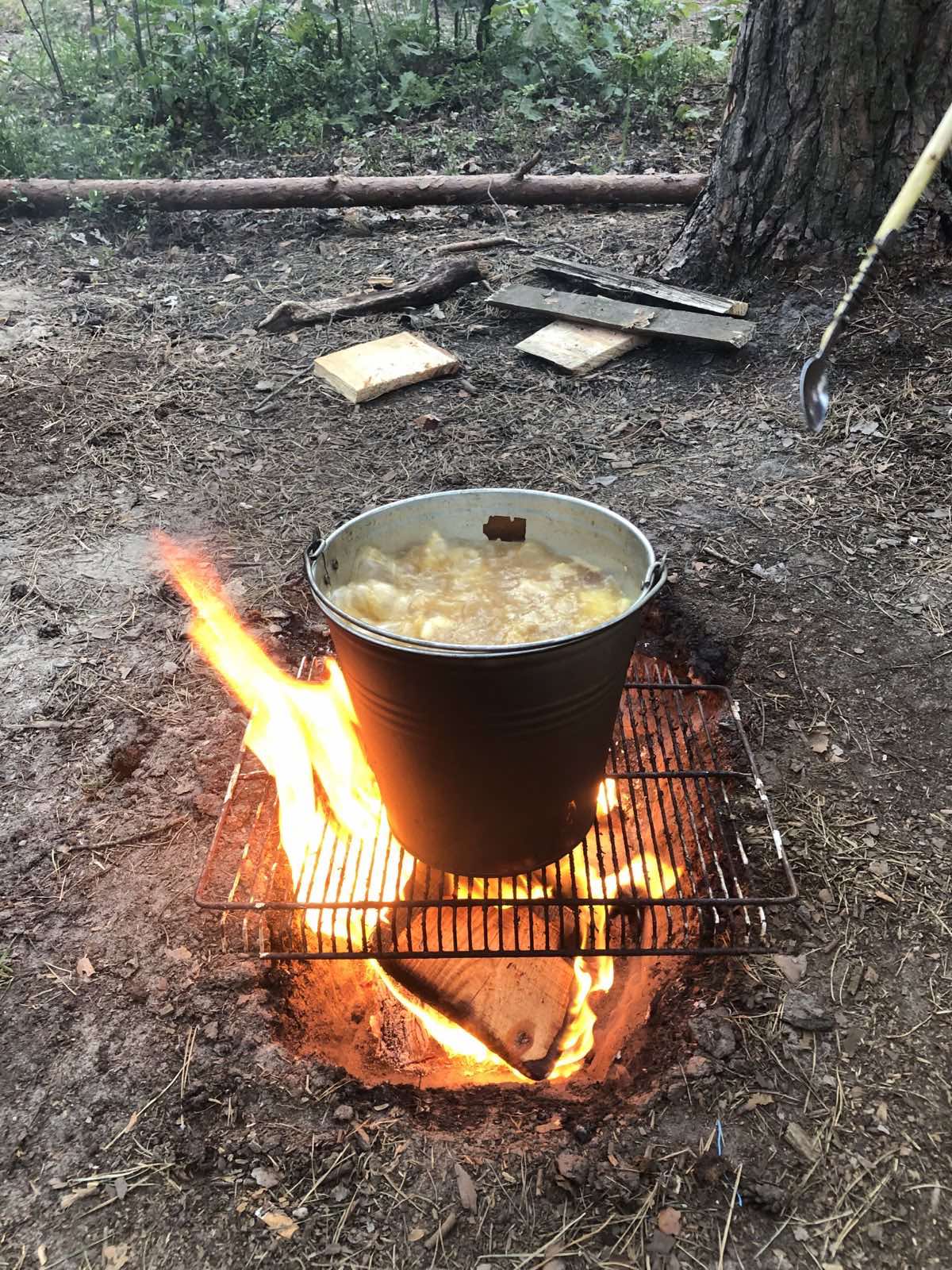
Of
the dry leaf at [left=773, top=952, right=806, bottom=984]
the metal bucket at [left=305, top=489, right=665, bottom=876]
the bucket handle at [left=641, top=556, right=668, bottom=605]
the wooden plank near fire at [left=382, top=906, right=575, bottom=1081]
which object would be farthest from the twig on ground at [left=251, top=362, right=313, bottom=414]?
the dry leaf at [left=773, top=952, right=806, bottom=984]

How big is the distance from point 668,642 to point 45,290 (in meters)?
5.61

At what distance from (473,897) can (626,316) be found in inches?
155

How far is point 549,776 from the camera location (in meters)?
2.13

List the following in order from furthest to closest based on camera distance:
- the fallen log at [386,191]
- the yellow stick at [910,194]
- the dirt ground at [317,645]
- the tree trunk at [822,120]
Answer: the fallen log at [386,191], the tree trunk at [822,120], the dirt ground at [317,645], the yellow stick at [910,194]

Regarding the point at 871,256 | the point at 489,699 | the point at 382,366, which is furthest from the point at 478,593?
the point at 382,366

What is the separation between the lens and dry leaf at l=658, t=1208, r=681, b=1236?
1755mm

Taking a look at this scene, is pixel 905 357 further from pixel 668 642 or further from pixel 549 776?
pixel 549 776

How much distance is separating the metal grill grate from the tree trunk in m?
3.51

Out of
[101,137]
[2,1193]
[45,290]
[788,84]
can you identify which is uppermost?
[788,84]

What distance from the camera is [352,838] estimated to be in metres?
2.63

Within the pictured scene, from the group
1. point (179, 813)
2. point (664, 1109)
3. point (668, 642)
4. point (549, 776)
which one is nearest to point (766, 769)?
point (668, 642)

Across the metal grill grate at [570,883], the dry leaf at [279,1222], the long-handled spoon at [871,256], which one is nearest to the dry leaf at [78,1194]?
the dry leaf at [279,1222]

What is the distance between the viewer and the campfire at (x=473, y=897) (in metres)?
2.31

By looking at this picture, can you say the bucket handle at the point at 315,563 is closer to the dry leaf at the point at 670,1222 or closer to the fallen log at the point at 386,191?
the dry leaf at the point at 670,1222
